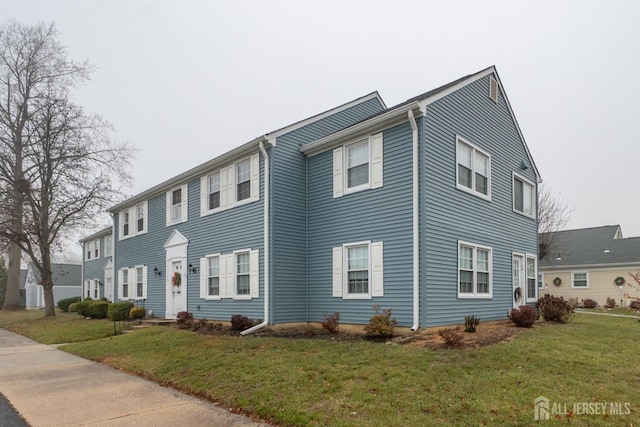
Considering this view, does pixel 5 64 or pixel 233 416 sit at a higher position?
pixel 5 64

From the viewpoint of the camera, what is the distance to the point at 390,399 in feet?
20.1

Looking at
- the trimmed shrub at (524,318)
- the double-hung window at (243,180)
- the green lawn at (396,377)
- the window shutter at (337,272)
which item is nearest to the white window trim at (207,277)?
the double-hung window at (243,180)

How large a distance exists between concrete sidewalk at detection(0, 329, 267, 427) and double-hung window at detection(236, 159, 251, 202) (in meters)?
6.36

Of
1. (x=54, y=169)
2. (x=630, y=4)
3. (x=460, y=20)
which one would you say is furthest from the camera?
(x=54, y=169)

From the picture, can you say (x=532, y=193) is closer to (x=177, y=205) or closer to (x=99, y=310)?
(x=177, y=205)

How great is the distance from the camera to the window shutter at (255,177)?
13.8m

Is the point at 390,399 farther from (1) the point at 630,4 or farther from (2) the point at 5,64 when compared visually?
(2) the point at 5,64

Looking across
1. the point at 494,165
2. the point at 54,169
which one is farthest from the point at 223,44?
the point at 494,165

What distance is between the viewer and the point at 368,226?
478 inches

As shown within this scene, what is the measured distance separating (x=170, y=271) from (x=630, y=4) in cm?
1858

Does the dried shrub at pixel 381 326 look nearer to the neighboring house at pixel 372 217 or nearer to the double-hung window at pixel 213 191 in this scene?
the neighboring house at pixel 372 217

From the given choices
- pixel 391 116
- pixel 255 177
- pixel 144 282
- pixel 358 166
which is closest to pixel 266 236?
pixel 255 177

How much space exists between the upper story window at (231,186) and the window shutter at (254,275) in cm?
171

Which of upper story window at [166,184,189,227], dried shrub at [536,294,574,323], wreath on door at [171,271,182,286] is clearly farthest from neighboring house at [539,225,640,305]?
wreath on door at [171,271,182,286]
